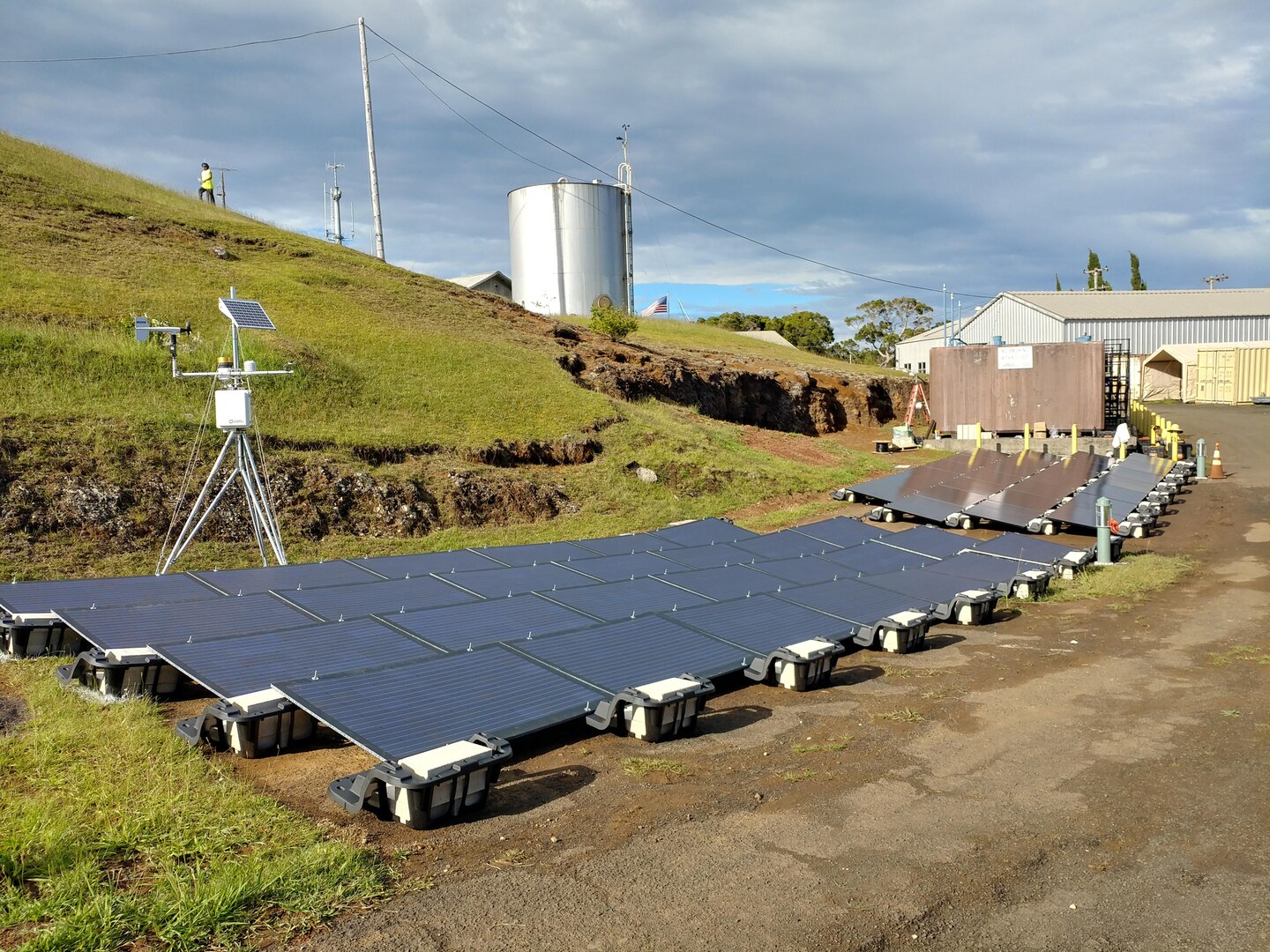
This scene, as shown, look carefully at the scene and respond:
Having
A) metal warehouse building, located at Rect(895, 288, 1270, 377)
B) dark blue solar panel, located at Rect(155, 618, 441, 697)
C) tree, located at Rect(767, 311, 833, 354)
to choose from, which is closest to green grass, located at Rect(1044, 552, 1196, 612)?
dark blue solar panel, located at Rect(155, 618, 441, 697)

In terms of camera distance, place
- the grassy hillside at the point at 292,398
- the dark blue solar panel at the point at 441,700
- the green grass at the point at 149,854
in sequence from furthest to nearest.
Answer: the grassy hillside at the point at 292,398
the dark blue solar panel at the point at 441,700
the green grass at the point at 149,854

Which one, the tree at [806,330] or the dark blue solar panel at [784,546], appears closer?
the dark blue solar panel at [784,546]

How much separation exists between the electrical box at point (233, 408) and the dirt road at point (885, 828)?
7599mm

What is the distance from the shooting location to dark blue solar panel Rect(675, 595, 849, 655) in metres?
10.2

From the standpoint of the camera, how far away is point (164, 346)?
2328cm

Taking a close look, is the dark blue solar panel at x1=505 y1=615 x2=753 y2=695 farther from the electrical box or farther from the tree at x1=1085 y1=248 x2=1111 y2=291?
the tree at x1=1085 y1=248 x2=1111 y2=291

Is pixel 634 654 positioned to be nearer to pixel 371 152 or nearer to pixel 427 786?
pixel 427 786

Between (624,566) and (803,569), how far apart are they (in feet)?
9.14

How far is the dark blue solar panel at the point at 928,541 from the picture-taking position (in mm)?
16062

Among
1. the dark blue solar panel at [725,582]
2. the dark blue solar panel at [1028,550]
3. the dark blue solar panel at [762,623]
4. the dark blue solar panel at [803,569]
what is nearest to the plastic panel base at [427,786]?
the dark blue solar panel at [762,623]

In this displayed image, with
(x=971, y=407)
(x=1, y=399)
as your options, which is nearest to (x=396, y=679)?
(x=1, y=399)

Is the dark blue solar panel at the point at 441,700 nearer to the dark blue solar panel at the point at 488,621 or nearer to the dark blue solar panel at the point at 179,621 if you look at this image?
the dark blue solar panel at the point at 488,621

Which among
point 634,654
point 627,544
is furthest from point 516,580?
point 627,544

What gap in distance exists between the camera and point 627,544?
15.4m
